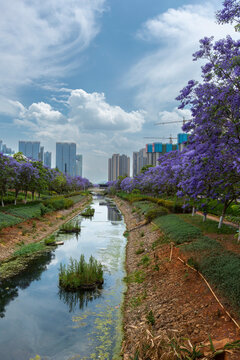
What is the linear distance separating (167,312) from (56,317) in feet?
14.5

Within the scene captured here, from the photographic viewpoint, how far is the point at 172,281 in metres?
11.0

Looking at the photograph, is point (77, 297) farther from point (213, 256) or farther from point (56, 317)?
point (213, 256)

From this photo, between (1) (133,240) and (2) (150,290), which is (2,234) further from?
(2) (150,290)

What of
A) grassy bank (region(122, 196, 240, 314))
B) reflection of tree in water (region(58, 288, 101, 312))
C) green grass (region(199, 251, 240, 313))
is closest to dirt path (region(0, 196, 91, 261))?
reflection of tree in water (region(58, 288, 101, 312))

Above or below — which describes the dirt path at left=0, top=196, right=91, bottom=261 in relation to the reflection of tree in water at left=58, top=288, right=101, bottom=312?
above

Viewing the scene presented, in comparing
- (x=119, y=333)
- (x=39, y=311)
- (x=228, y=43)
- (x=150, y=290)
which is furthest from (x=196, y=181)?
(x=39, y=311)

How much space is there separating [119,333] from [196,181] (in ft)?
22.5

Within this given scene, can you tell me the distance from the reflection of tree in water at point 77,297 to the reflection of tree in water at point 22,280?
2.16 metres

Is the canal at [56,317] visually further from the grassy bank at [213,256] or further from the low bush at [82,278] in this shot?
the grassy bank at [213,256]

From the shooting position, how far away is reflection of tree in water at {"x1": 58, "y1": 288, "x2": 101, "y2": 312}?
11.2 metres

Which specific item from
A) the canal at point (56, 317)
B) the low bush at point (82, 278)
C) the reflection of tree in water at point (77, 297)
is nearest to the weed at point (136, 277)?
the canal at point (56, 317)

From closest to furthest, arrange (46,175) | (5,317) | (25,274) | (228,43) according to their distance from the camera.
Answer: (5,317), (228,43), (25,274), (46,175)

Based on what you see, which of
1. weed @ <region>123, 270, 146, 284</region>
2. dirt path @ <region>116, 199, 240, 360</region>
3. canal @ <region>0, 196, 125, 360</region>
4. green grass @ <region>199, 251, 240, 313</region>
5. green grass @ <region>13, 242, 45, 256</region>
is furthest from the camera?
Answer: green grass @ <region>13, 242, 45, 256</region>

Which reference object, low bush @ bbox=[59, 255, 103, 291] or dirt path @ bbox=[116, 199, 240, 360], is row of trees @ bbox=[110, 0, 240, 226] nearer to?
dirt path @ bbox=[116, 199, 240, 360]
